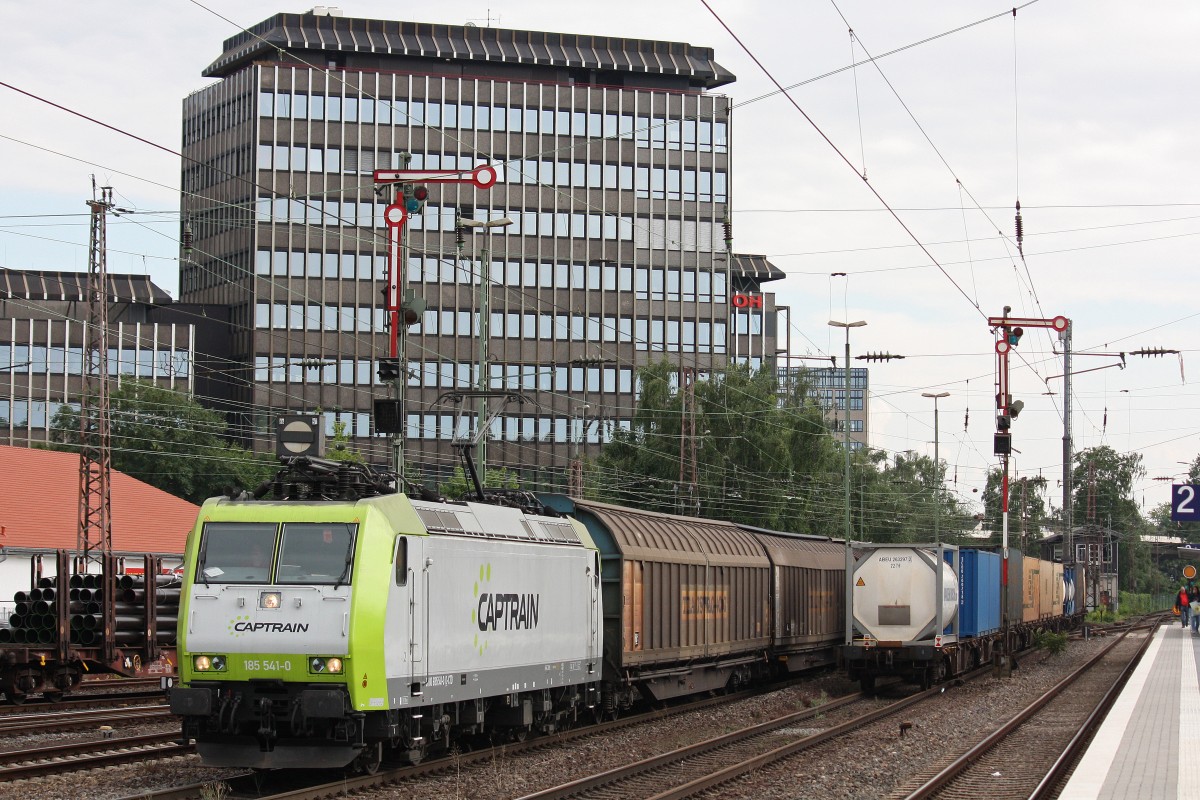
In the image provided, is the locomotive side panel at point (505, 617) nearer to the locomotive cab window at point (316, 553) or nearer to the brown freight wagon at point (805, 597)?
the locomotive cab window at point (316, 553)

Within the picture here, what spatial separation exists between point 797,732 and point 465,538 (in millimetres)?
8628

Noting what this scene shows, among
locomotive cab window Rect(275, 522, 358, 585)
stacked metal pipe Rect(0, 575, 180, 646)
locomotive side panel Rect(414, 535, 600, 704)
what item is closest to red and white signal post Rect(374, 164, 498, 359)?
locomotive side panel Rect(414, 535, 600, 704)

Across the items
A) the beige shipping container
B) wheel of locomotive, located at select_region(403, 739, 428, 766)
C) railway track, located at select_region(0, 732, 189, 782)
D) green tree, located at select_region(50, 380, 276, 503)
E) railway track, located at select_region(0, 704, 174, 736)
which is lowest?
the beige shipping container

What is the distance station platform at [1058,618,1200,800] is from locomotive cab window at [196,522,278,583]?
883 centimetres

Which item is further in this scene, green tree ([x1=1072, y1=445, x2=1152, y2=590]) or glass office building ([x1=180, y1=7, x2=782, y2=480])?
green tree ([x1=1072, y1=445, x2=1152, y2=590])

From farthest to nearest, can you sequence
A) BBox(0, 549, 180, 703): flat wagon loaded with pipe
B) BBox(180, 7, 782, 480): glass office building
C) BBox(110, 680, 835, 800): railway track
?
BBox(180, 7, 782, 480): glass office building < BBox(0, 549, 180, 703): flat wagon loaded with pipe < BBox(110, 680, 835, 800): railway track

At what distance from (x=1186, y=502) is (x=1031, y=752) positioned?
1009 inches

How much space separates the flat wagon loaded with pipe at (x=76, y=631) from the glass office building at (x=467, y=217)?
230ft

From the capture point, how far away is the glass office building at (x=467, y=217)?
103m

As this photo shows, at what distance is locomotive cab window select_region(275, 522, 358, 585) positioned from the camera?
16312 mm

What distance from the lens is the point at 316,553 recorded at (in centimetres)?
1645

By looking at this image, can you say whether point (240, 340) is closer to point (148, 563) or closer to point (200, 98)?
point (200, 98)

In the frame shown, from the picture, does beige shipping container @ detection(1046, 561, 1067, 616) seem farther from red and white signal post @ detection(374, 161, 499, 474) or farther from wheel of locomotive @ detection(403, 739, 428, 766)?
wheel of locomotive @ detection(403, 739, 428, 766)

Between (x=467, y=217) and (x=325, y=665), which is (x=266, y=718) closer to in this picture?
(x=325, y=665)
